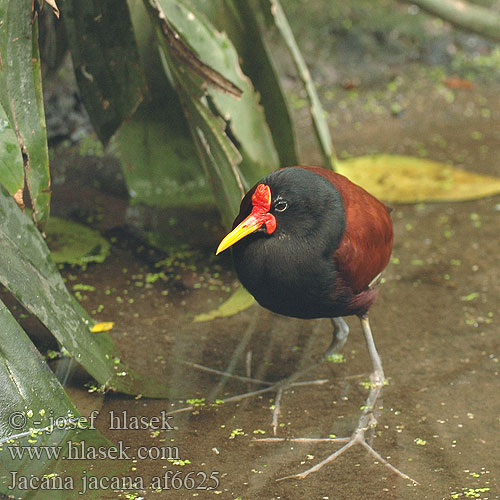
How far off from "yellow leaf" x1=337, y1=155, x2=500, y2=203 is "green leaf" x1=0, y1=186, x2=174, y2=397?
2156 mm

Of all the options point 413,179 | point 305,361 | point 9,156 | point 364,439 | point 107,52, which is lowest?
point 413,179

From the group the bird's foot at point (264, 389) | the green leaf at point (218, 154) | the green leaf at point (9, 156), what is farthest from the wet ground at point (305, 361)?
the green leaf at point (9, 156)

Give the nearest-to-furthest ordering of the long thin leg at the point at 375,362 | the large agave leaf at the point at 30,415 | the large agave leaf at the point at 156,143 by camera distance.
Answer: the large agave leaf at the point at 30,415 → the long thin leg at the point at 375,362 → the large agave leaf at the point at 156,143

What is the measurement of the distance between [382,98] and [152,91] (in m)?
2.56

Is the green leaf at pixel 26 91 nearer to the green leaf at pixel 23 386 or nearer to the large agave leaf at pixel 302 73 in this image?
the green leaf at pixel 23 386

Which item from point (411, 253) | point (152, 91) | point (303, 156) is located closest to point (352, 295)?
point (411, 253)

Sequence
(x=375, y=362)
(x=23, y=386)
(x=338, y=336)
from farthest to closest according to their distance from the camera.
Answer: (x=338, y=336), (x=375, y=362), (x=23, y=386)

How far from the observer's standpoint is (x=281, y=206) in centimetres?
259

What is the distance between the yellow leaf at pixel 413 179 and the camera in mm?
4465

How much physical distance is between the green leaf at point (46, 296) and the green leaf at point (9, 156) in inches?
3.7

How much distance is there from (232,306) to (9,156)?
1.33 m

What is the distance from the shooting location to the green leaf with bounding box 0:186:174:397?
2.51 metres

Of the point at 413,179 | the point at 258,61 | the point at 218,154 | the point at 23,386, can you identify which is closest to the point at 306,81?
the point at 258,61

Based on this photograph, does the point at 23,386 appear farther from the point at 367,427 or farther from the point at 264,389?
the point at 367,427
